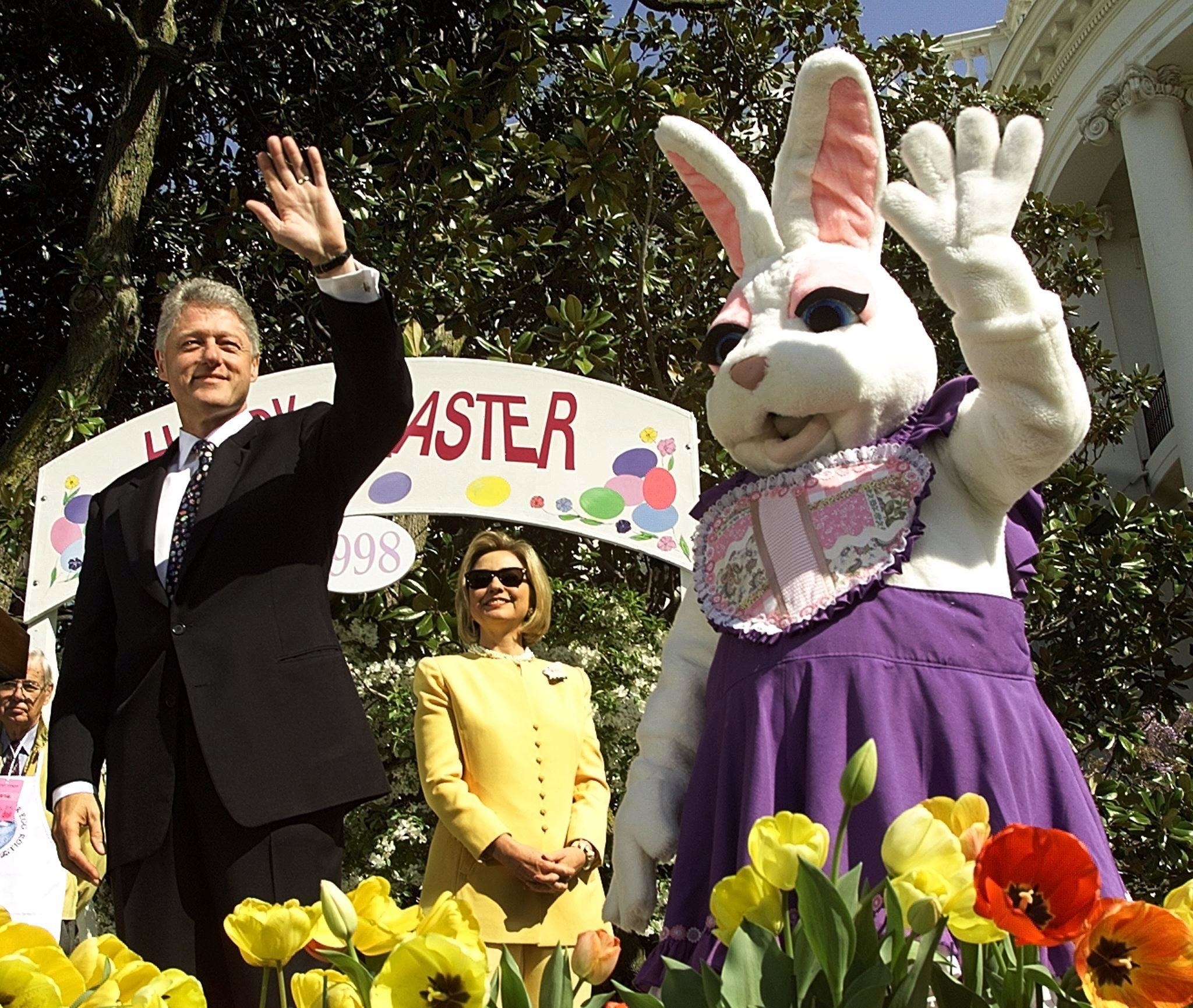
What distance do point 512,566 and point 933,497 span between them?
159 cm

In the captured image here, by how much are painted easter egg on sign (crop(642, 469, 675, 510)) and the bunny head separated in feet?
5.45

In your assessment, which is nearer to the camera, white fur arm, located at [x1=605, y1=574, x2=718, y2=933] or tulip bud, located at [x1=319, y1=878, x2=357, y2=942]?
tulip bud, located at [x1=319, y1=878, x2=357, y2=942]

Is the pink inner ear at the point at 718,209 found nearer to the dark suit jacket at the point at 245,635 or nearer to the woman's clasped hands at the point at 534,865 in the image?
the dark suit jacket at the point at 245,635

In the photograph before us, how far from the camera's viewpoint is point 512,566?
3.76 metres

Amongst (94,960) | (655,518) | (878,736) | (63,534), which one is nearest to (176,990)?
(94,960)

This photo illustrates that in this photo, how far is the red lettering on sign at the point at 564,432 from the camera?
4.69 m

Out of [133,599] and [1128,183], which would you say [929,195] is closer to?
[133,599]

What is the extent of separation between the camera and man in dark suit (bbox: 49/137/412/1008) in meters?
2.28

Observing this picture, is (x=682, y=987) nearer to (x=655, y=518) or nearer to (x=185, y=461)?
(x=185, y=461)

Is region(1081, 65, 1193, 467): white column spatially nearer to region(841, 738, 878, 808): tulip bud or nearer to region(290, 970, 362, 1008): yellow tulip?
region(841, 738, 878, 808): tulip bud

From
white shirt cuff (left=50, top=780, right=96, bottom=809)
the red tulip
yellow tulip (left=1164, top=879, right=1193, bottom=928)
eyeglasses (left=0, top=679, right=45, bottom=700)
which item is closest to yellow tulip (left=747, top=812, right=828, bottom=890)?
the red tulip

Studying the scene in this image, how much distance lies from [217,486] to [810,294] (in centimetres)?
116

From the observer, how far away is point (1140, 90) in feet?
39.9

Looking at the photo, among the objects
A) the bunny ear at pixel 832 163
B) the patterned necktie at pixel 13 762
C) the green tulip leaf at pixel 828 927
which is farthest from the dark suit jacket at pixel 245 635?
the patterned necktie at pixel 13 762
